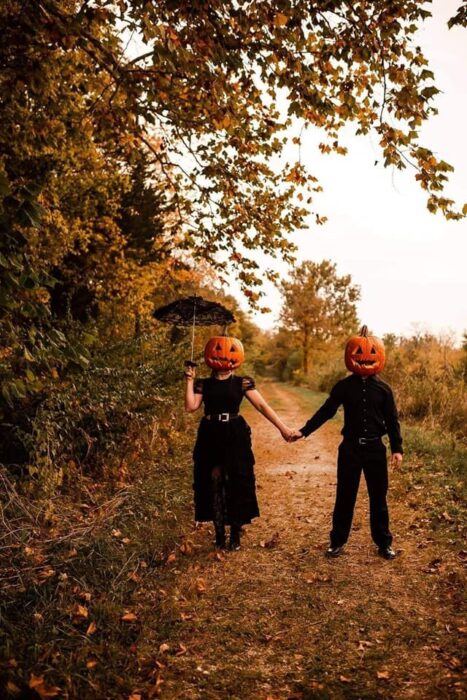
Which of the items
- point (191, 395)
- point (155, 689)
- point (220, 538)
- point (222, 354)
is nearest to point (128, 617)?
point (155, 689)

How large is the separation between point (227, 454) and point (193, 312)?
1.85 metres

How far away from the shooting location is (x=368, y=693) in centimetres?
334

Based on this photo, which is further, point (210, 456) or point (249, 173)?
point (249, 173)

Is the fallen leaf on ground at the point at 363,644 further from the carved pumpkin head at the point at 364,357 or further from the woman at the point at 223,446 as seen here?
the carved pumpkin head at the point at 364,357

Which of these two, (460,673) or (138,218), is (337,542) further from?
(138,218)

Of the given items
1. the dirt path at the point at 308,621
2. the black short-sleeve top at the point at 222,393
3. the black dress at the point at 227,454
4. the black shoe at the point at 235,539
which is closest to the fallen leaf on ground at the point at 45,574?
the dirt path at the point at 308,621

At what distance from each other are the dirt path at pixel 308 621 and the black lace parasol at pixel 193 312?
2563 millimetres

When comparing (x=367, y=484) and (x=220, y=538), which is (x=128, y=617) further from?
(x=367, y=484)

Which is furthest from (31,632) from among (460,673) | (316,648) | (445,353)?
(445,353)

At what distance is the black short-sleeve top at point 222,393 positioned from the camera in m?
5.52

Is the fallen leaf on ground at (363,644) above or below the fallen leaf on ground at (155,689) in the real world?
above

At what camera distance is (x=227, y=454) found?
5.52 metres

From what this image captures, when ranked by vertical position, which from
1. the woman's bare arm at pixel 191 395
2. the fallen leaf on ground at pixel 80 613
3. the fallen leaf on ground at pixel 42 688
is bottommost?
the fallen leaf on ground at pixel 42 688

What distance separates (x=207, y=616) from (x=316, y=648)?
93 cm
